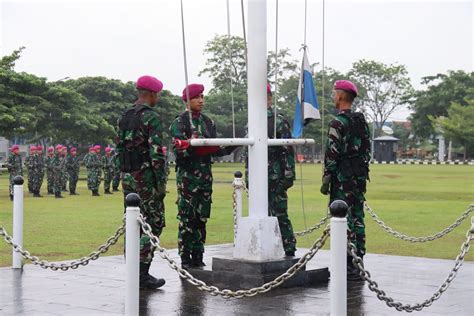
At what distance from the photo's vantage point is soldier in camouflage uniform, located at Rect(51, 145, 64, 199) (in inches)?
1009

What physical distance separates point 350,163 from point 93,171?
20.0 metres

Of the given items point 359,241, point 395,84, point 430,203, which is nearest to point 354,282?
point 359,241

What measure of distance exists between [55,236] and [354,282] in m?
6.86

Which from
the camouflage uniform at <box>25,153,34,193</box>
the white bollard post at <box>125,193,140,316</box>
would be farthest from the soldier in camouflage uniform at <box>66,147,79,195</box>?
the white bollard post at <box>125,193,140,316</box>

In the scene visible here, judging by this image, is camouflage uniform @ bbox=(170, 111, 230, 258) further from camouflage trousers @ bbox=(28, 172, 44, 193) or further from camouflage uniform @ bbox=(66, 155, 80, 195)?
camouflage uniform @ bbox=(66, 155, 80, 195)

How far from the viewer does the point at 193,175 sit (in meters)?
8.16

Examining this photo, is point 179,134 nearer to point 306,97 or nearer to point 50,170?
point 306,97

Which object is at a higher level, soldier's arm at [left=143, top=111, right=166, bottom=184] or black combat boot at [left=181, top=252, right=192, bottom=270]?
soldier's arm at [left=143, top=111, right=166, bottom=184]

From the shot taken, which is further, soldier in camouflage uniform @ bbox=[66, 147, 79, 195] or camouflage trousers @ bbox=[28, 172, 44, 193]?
soldier in camouflage uniform @ bbox=[66, 147, 79, 195]

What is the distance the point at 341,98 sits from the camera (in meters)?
8.08

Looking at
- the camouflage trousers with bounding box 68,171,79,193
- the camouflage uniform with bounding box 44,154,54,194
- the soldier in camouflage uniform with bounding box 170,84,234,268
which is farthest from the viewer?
the camouflage trousers with bounding box 68,171,79,193

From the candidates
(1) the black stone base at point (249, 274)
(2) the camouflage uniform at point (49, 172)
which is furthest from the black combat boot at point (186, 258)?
(2) the camouflage uniform at point (49, 172)

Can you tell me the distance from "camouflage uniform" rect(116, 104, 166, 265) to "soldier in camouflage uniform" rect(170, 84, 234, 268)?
1.69 feet

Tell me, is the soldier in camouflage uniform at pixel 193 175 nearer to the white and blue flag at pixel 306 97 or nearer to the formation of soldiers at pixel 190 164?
the formation of soldiers at pixel 190 164
